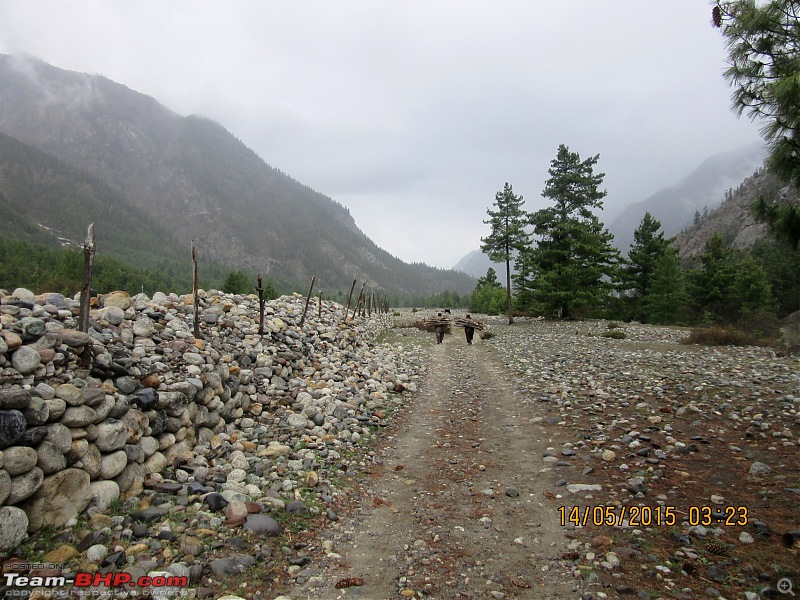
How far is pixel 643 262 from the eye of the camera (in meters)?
39.8

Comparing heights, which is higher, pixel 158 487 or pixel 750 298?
pixel 750 298

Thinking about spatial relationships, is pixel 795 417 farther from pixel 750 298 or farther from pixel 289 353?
pixel 750 298

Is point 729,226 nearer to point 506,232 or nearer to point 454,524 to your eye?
point 506,232

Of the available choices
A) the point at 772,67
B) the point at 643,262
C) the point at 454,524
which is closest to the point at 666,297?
the point at 643,262

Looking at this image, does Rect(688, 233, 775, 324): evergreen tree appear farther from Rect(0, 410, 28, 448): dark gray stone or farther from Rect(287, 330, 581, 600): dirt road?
Rect(0, 410, 28, 448): dark gray stone

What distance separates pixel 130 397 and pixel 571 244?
31.2m

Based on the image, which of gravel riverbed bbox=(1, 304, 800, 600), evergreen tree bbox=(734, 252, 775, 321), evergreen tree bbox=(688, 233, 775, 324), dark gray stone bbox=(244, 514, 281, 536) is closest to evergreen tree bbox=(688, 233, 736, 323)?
evergreen tree bbox=(688, 233, 775, 324)

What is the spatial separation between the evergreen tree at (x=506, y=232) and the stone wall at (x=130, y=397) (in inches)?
986

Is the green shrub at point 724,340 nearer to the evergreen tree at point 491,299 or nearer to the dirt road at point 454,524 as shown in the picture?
the dirt road at point 454,524

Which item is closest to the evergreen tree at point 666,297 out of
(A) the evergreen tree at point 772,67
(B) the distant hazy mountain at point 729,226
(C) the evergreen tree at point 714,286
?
(C) the evergreen tree at point 714,286

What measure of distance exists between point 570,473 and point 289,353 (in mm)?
8166

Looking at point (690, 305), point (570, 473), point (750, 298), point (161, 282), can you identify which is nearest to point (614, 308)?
point (690, 305)

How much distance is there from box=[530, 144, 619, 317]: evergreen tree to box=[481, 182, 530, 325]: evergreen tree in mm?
1296

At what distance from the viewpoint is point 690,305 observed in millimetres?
36875
